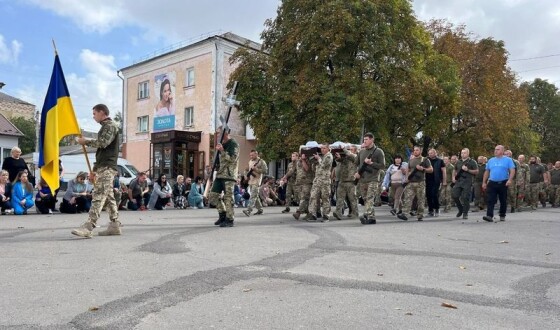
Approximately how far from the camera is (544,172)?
1892cm

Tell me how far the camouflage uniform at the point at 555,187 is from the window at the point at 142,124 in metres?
30.0

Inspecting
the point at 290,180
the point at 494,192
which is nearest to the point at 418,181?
the point at 494,192

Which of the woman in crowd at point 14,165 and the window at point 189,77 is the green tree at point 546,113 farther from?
the woman in crowd at point 14,165

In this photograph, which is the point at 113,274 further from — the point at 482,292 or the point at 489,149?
the point at 489,149

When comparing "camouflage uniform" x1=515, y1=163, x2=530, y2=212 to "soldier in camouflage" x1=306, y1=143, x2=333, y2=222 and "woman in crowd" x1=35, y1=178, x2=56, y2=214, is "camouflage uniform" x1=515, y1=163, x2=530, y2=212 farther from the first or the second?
"woman in crowd" x1=35, y1=178, x2=56, y2=214

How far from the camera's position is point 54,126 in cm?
905

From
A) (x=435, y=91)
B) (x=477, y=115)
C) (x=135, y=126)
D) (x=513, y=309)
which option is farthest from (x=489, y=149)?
(x=513, y=309)

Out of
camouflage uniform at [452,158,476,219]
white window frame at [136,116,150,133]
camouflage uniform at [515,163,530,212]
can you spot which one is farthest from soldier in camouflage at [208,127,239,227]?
white window frame at [136,116,150,133]

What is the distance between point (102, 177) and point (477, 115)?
26.3 m

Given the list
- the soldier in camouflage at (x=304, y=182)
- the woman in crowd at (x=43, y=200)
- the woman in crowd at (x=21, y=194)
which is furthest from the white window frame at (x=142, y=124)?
the soldier in camouflage at (x=304, y=182)

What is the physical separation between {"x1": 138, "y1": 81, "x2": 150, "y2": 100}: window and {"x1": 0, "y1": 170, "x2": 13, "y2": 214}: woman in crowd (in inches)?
1061

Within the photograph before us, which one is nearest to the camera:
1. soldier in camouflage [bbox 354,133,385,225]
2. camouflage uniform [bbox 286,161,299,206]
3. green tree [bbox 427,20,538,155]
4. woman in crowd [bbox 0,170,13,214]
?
soldier in camouflage [bbox 354,133,385,225]

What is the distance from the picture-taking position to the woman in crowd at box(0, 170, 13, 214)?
13617 mm

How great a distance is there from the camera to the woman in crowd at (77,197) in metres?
14.5
